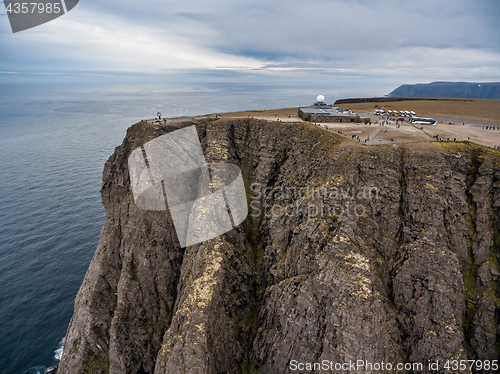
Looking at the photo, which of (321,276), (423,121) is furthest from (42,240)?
(423,121)

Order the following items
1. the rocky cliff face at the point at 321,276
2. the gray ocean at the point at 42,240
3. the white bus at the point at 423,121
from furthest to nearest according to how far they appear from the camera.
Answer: the white bus at the point at 423,121 → the gray ocean at the point at 42,240 → the rocky cliff face at the point at 321,276

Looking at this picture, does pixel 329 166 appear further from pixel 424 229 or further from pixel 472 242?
pixel 472 242

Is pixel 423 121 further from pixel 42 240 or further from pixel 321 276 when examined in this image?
pixel 42 240

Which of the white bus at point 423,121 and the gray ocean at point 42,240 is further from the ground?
the white bus at point 423,121

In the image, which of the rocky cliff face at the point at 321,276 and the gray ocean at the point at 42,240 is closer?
the rocky cliff face at the point at 321,276

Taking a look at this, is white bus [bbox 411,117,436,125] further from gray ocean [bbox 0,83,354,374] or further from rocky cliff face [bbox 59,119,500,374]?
gray ocean [bbox 0,83,354,374]

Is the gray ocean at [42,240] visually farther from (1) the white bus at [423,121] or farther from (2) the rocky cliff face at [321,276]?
(1) the white bus at [423,121]

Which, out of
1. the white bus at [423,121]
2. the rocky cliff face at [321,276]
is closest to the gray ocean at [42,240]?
the rocky cliff face at [321,276]

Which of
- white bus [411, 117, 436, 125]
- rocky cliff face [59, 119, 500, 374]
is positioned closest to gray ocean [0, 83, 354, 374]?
rocky cliff face [59, 119, 500, 374]
